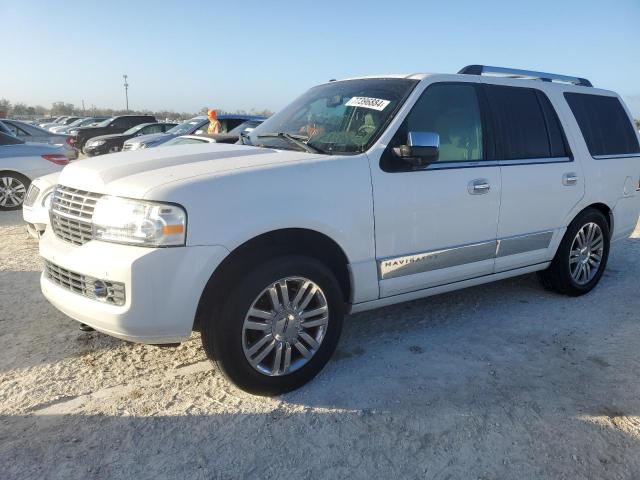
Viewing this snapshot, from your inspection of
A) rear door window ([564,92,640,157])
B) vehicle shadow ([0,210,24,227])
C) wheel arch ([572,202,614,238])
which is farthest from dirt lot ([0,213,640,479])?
vehicle shadow ([0,210,24,227])

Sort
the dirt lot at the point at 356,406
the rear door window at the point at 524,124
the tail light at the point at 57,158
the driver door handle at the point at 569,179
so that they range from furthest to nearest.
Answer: the tail light at the point at 57,158
the driver door handle at the point at 569,179
the rear door window at the point at 524,124
the dirt lot at the point at 356,406

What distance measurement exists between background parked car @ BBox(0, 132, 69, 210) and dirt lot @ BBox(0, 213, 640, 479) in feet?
17.9

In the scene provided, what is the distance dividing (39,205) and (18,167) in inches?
161

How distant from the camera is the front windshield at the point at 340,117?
139 inches

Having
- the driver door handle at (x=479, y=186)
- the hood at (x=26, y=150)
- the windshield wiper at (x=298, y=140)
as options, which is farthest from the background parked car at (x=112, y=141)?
the driver door handle at (x=479, y=186)

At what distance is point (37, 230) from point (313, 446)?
4275 mm

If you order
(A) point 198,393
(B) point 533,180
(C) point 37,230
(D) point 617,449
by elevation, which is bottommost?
(D) point 617,449

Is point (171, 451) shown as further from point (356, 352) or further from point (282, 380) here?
point (356, 352)

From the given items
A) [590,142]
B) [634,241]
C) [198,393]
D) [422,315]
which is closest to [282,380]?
[198,393]

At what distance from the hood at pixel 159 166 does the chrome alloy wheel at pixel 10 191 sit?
656 cm

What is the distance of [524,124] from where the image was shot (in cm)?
429

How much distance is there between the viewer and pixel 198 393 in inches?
123

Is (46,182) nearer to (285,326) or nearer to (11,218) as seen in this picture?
(11,218)

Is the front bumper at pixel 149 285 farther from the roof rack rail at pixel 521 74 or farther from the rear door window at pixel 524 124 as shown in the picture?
the roof rack rail at pixel 521 74
